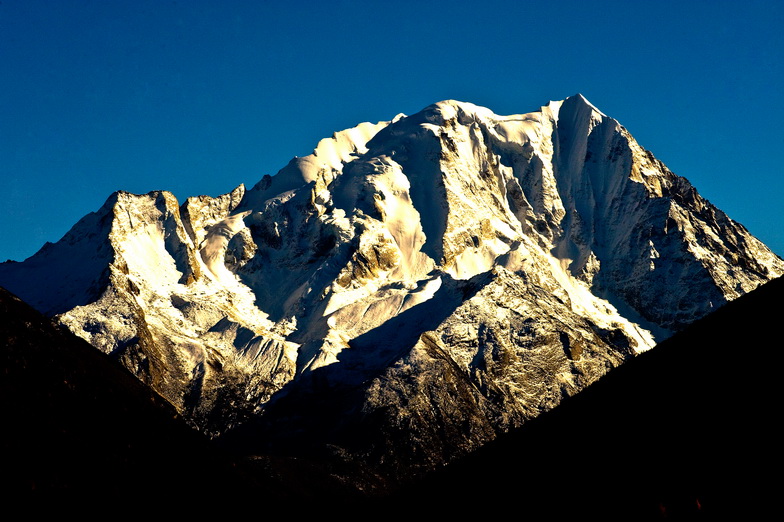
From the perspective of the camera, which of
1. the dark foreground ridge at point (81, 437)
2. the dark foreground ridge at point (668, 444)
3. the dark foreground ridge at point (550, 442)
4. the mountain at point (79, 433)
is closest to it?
the dark foreground ridge at point (668, 444)

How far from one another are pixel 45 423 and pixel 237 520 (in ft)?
67.5

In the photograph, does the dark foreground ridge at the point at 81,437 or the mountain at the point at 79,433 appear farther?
the mountain at the point at 79,433

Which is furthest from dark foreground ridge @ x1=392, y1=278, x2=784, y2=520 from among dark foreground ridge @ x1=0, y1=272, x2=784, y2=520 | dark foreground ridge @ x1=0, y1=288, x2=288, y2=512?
dark foreground ridge @ x1=0, y1=288, x2=288, y2=512

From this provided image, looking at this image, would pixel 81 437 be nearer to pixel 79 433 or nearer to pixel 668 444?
pixel 79 433

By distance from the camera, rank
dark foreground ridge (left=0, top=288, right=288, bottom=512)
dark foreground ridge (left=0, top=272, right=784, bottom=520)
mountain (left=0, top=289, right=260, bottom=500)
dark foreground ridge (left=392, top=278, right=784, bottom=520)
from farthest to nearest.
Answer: mountain (left=0, top=289, right=260, bottom=500) → dark foreground ridge (left=0, top=288, right=288, bottom=512) → dark foreground ridge (left=0, top=272, right=784, bottom=520) → dark foreground ridge (left=392, top=278, right=784, bottom=520)

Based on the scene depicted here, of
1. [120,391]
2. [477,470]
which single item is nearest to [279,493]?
[120,391]

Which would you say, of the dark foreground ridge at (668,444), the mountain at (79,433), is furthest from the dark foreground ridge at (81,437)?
the dark foreground ridge at (668,444)

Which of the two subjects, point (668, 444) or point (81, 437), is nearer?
point (668, 444)

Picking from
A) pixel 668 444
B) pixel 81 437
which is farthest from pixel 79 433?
pixel 668 444

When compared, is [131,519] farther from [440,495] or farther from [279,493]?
[279,493]

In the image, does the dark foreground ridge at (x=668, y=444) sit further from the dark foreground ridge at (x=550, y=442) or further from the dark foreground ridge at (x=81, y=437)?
the dark foreground ridge at (x=81, y=437)

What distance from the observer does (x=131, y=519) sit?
7738 centimetres

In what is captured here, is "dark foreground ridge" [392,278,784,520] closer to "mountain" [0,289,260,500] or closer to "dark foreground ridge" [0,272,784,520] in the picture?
"dark foreground ridge" [0,272,784,520]

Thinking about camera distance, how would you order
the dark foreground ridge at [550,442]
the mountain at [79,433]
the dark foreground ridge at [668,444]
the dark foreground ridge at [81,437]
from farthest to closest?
the mountain at [79,433] → the dark foreground ridge at [81,437] → the dark foreground ridge at [550,442] → the dark foreground ridge at [668,444]
